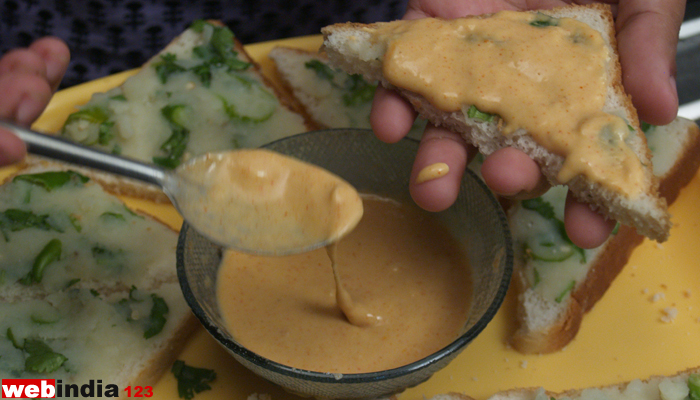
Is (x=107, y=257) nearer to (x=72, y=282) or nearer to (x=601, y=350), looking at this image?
(x=72, y=282)

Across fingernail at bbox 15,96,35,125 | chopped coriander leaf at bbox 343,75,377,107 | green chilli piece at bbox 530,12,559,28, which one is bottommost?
chopped coriander leaf at bbox 343,75,377,107

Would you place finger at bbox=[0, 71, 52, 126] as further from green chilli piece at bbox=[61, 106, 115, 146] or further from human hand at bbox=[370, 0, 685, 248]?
human hand at bbox=[370, 0, 685, 248]

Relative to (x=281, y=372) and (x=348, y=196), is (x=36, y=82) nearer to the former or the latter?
(x=348, y=196)

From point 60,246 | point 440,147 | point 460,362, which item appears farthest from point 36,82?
point 460,362

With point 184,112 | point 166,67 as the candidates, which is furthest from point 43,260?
point 166,67

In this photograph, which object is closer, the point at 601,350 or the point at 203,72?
the point at 601,350

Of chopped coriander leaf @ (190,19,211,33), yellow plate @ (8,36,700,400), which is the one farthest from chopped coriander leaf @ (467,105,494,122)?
chopped coriander leaf @ (190,19,211,33)
